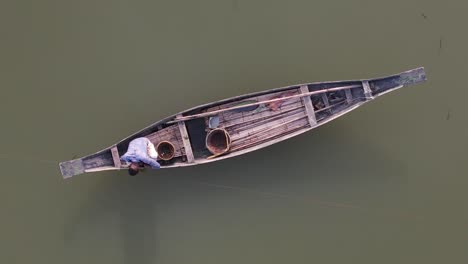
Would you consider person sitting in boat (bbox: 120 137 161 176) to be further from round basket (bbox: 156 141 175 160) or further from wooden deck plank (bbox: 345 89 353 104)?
wooden deck plank (bbox: 345 89 353 104)

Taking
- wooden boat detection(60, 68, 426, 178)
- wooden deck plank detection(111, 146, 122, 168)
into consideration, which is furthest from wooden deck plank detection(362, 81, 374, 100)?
wooden deck plank detection(111, 146, 122, 168)

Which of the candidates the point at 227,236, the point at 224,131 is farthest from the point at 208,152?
the point at 227,236

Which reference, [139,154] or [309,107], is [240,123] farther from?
[139,154]

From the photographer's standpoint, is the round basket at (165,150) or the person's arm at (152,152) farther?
Answer: the round basket at (165,150)

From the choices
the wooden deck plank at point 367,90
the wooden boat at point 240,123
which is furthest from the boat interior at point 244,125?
the wooden deck plank at point 367,90

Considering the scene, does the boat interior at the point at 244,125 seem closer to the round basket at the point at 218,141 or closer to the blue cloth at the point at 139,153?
the round basket at the point at 218,141

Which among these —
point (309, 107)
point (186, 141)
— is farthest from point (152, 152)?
point (309, 107)
